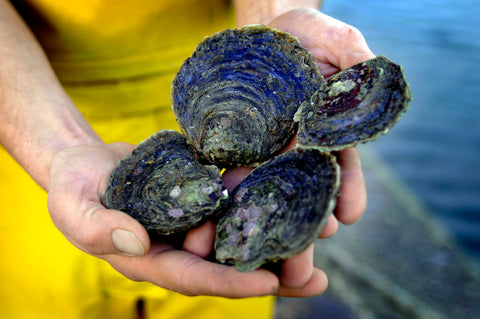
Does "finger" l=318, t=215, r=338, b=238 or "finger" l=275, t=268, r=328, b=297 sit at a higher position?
"finger" l=318, t=215, r=338, b=238

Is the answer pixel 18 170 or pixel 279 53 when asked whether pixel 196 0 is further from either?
pixel 18 170

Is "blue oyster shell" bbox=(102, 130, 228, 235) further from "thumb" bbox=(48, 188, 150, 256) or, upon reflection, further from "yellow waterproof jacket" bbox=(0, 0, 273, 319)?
"yellow waterproof jacket" bbox=(0, 0, 273, 319)

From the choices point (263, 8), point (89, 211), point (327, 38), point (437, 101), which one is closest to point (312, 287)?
point (89, 211)

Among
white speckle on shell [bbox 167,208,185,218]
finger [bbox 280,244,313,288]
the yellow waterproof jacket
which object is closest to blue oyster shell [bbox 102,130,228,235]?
white speckle on shell [bbox 167,208,185,218]

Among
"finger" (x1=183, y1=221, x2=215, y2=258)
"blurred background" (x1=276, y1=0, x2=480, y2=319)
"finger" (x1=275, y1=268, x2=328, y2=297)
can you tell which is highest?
"finger" (x1=183, y1=221, x2=215, y2=258)

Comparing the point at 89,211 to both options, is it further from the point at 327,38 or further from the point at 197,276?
the point at 327,38

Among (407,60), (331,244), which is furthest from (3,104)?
(407,60)

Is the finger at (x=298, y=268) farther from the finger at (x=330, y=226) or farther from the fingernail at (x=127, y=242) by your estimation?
the fingernail at (x=127, y=242)
